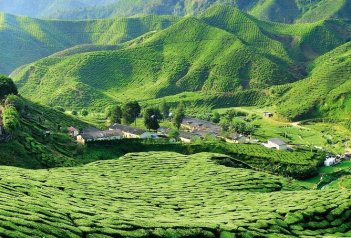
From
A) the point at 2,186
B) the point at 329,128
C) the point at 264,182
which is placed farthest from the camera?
the point at 329,128

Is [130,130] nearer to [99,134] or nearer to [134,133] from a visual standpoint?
[134,133]

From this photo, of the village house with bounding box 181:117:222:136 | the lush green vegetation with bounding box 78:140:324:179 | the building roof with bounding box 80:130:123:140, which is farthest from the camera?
the village house with bounding box 181:117:222:136

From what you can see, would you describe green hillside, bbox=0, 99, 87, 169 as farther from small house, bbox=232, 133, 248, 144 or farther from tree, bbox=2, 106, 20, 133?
small house, bbox=232, 133, 248, 144

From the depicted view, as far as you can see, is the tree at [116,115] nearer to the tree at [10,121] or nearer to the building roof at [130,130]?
the building roof at [130,130]

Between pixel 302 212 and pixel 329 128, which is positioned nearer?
pixel 302 212

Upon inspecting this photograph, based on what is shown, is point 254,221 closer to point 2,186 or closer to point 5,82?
point 2,186

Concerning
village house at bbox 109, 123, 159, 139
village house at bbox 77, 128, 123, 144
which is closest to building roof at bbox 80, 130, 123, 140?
village house at bbox 77, 128, 123, 144

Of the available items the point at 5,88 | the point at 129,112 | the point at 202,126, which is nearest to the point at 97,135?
the point at 5,88

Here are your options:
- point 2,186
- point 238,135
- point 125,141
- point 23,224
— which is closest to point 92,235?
point 23,224
